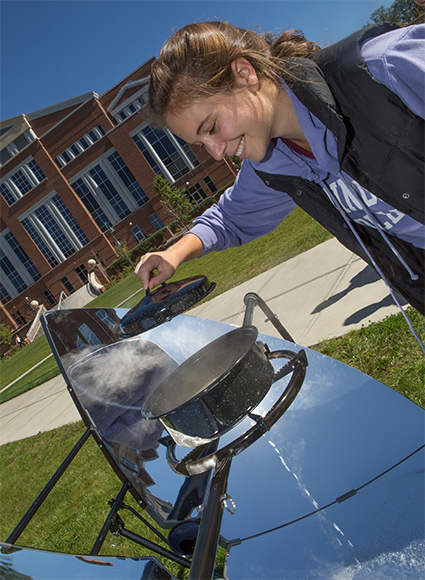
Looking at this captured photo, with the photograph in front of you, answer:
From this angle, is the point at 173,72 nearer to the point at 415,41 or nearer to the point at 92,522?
the point at 415,41

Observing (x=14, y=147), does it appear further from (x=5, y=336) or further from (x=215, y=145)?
(x=215, y=145)

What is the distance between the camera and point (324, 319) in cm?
427

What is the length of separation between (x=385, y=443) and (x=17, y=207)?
42.3m

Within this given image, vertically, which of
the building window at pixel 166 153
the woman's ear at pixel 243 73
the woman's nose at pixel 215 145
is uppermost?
the building window at pixel 166 153

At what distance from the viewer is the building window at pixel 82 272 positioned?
38.6 m

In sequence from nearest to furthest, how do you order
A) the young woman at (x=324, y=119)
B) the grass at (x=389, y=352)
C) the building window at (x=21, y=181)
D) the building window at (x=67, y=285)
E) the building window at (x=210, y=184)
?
the young woman at (x=324, y=119) < the grass at (x=389, y=352) < the building window at (x=210, y=184) < the building window at (x=21, y=181) < the building window at (x=67, y=285)

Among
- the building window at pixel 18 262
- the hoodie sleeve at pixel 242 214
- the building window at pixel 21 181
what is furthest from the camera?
the building window at pixel 18 262

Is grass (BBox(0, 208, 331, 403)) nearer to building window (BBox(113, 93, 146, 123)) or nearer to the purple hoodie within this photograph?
the purple hoodie

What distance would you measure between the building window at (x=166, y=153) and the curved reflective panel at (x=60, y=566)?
36.2 meters

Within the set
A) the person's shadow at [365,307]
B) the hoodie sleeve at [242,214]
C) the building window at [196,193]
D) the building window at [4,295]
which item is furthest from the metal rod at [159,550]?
the building window at [4,295]

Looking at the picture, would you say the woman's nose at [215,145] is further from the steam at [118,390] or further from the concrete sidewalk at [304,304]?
the concrete sidewalk at [304,304]

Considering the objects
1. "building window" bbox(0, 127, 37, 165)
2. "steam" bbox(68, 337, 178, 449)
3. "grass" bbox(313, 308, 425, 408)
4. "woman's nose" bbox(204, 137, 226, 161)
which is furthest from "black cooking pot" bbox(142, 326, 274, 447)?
"building window" bbox(0, 127, 37, 165)

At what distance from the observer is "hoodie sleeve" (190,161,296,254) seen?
206cm

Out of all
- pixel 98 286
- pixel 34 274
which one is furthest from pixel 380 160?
pixel 34 274
